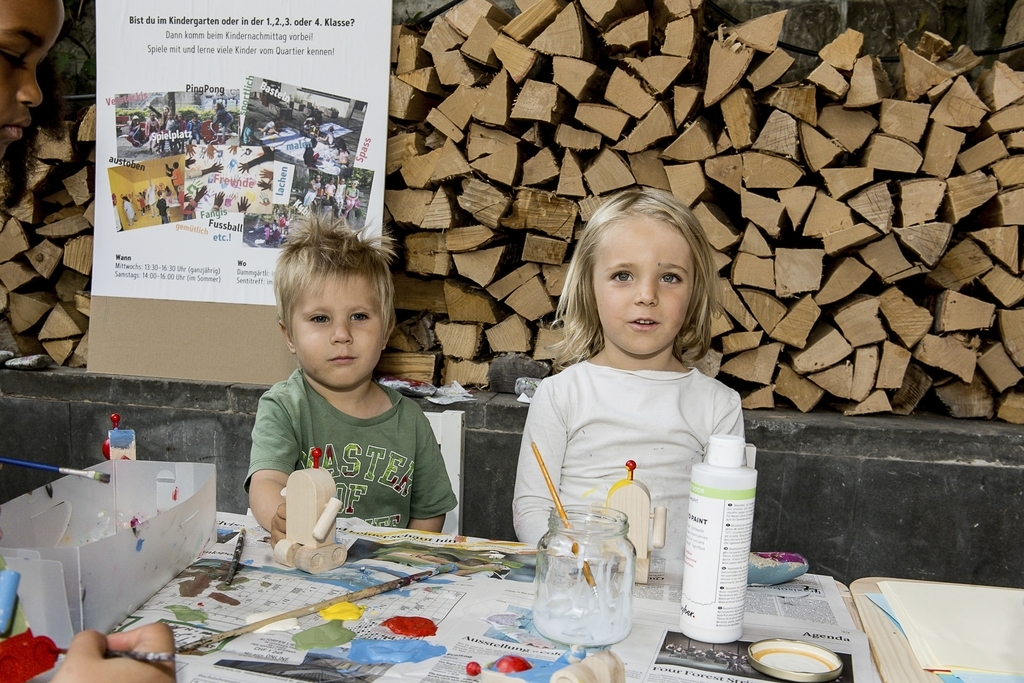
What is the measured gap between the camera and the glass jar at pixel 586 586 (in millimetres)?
891

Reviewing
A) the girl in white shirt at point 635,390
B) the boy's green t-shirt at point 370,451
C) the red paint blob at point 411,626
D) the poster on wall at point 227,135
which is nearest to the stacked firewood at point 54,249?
the poster on wall at point 227,135

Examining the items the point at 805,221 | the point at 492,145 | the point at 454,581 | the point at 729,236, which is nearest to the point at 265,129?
the point at 492,145

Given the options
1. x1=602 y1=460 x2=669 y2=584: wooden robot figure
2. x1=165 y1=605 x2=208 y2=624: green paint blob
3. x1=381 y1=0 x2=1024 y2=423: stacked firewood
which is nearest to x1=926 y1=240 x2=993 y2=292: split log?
x1=381 y1=0 x2=1024 y2=423: stacked firewood

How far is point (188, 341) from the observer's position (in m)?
2.69

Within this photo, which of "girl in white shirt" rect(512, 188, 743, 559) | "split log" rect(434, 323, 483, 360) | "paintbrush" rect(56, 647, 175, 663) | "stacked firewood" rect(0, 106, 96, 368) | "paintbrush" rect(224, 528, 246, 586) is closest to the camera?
"paintbrush" rect(56, 647, 175, 663)

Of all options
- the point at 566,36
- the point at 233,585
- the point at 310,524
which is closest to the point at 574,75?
the point at 566,36

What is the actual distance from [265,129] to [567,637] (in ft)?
7.15

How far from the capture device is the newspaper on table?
2.69 feet

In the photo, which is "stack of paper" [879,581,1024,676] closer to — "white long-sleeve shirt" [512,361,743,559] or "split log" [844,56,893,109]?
"white long-sleeve shirt" [512,361,743,559]

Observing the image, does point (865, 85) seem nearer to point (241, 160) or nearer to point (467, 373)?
point (467, 373)

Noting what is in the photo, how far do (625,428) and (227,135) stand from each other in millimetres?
1754

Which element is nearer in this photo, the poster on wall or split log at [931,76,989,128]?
split log at [931,76,989,128]

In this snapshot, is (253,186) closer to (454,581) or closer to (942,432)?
(454,581)

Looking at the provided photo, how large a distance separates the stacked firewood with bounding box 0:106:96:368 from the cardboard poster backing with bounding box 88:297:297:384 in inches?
11.2
